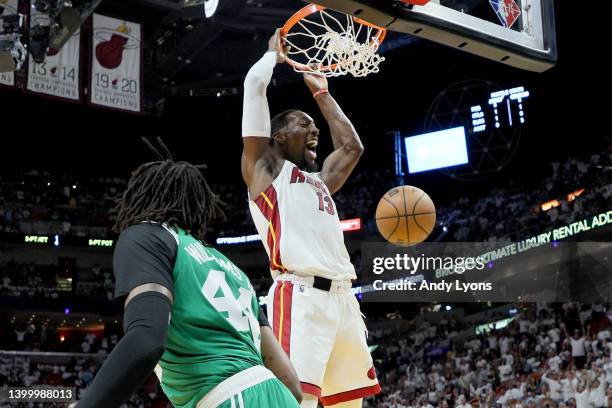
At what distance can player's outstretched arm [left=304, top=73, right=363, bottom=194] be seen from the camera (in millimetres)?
4859

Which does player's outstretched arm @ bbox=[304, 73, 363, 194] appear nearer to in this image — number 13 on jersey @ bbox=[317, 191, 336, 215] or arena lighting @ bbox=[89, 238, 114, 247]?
number 13 on jersey @ bbox=[317, 191, 336, 215]

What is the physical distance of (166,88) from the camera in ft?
87.0

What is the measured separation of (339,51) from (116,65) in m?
11.6

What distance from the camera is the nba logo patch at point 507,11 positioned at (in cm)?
495

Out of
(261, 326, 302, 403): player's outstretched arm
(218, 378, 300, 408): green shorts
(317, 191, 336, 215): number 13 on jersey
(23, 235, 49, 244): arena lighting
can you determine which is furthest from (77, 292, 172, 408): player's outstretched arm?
(23, 235, 49, 244): arena lighting

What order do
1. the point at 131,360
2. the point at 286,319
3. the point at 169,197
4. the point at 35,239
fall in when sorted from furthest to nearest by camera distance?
the point at 35,239 < the point at 286,319 < the point at 169,197 < the point at 131,360

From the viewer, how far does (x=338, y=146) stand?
504 centimetres

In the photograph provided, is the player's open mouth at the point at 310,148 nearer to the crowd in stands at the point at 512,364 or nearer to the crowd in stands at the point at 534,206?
the crowd in stands at the point at 512,364

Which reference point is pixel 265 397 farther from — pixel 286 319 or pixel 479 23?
pixel 479 23

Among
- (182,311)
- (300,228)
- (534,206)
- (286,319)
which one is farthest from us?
(534,206)

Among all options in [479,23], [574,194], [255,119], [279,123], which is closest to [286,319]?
[255,119]

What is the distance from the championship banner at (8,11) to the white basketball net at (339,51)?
33.6 feet

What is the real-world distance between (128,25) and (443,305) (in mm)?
12490

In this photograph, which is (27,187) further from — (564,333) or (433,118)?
(564,333)
